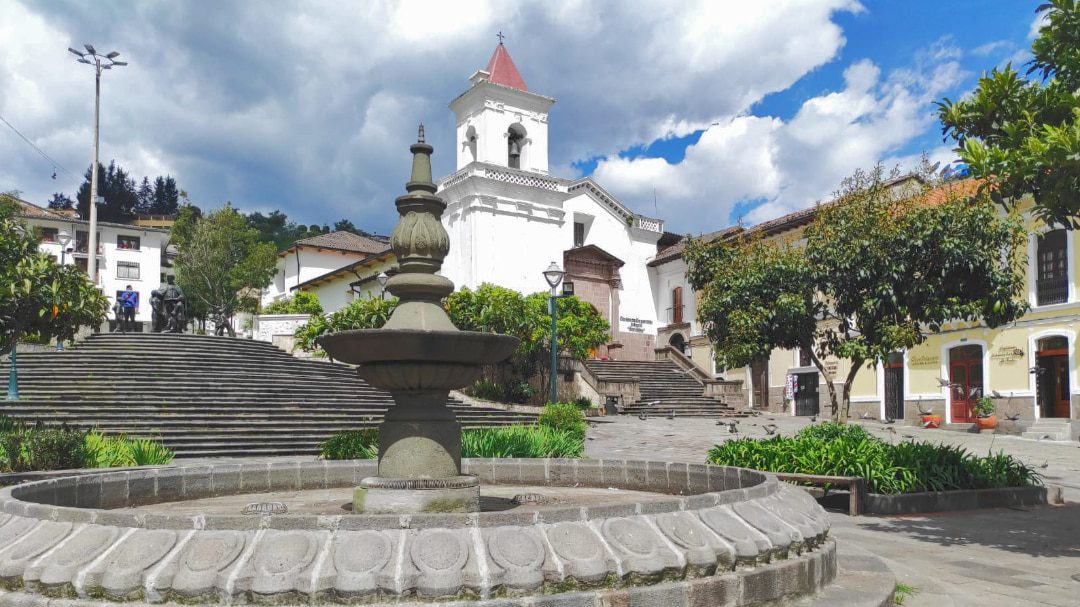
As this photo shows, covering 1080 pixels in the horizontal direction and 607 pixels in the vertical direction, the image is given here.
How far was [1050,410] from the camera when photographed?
81.8 ft

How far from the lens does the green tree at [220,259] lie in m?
47.5

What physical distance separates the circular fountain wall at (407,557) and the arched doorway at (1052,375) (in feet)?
80.0

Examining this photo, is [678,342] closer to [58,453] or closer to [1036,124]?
[58,453]

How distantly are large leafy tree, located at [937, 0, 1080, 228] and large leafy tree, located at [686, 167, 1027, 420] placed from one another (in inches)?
233

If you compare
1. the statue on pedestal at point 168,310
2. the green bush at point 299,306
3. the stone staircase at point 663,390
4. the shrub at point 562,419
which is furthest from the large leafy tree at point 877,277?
the green bush at point 299,306

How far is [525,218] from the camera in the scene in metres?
37.6

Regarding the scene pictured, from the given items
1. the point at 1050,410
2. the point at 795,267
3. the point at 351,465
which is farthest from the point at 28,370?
the point at 1050,410

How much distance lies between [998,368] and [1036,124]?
21.9 m

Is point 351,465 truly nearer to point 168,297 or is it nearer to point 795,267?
point 795,267

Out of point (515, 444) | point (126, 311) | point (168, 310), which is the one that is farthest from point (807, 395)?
point (126, 311)

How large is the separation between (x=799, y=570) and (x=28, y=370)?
24.0m

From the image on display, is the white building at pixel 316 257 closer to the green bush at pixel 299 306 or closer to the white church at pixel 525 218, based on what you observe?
the green bush at pixel 299 306

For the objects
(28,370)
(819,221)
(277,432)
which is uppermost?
(819,221)

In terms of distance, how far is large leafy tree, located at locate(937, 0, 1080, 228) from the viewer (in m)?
6.57
